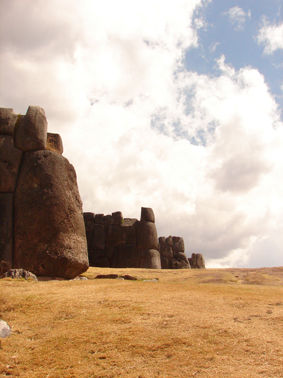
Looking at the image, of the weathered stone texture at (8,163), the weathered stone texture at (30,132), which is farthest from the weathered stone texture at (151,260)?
the weathered stone texture at (8,163)

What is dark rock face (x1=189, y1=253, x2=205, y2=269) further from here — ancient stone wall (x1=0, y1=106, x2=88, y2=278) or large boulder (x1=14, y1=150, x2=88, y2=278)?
large boulder (x1=14, y1=150, x2=88, y2=278)

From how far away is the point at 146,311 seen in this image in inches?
242

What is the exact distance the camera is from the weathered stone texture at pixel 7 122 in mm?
11781

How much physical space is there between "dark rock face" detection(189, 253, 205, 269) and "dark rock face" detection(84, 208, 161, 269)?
33.7ft

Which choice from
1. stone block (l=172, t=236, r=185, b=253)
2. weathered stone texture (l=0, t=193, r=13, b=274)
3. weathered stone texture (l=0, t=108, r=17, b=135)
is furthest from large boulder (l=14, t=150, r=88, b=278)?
stone block (l=172, t=236, r=185, b=253)

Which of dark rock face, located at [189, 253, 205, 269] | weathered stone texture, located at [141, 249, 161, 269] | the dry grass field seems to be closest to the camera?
the dry grass field

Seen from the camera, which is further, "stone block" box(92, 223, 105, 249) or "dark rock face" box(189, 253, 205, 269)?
"dark rock face" box(189, 253, 205, 269)

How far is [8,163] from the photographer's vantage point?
450 inches

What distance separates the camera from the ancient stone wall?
10500 mm

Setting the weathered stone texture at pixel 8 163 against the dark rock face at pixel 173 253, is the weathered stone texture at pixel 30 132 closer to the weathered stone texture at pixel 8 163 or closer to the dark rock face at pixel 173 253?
Result: the weathered stone texture at pixel 8 163

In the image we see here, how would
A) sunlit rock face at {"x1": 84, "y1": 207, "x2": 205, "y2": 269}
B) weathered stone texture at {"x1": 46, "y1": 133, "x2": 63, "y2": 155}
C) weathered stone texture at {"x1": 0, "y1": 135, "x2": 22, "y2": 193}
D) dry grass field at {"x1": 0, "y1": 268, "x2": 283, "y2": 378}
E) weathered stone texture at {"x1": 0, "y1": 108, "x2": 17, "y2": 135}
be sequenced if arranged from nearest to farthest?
dry grass field at {"x1": 0, "y1": 268, "x2": 283, "y2": 378} → weathered stone texture at {"x1": 0, "y1": 135, "x2": 22, "y2": 193} → weathered stone texture at {"x1": 0, "y1": 108, "x2": 17, "y2": 135} → weathered stone texture at {"x1": 46, "y1": 133, "x2": 63, "y2": 155} → sunlit rock face at {"x1": 84, "y1": 207, "x2": 205, "y2": 269}

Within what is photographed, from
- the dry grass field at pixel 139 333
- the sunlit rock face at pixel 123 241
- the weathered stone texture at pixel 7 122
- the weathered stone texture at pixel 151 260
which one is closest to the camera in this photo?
the dry grass field at pixel 139 333

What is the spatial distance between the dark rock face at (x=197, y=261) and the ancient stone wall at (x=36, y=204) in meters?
28.6

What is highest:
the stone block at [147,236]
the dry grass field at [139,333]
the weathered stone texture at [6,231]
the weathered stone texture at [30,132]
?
the weathered stone texture at [30,132]
